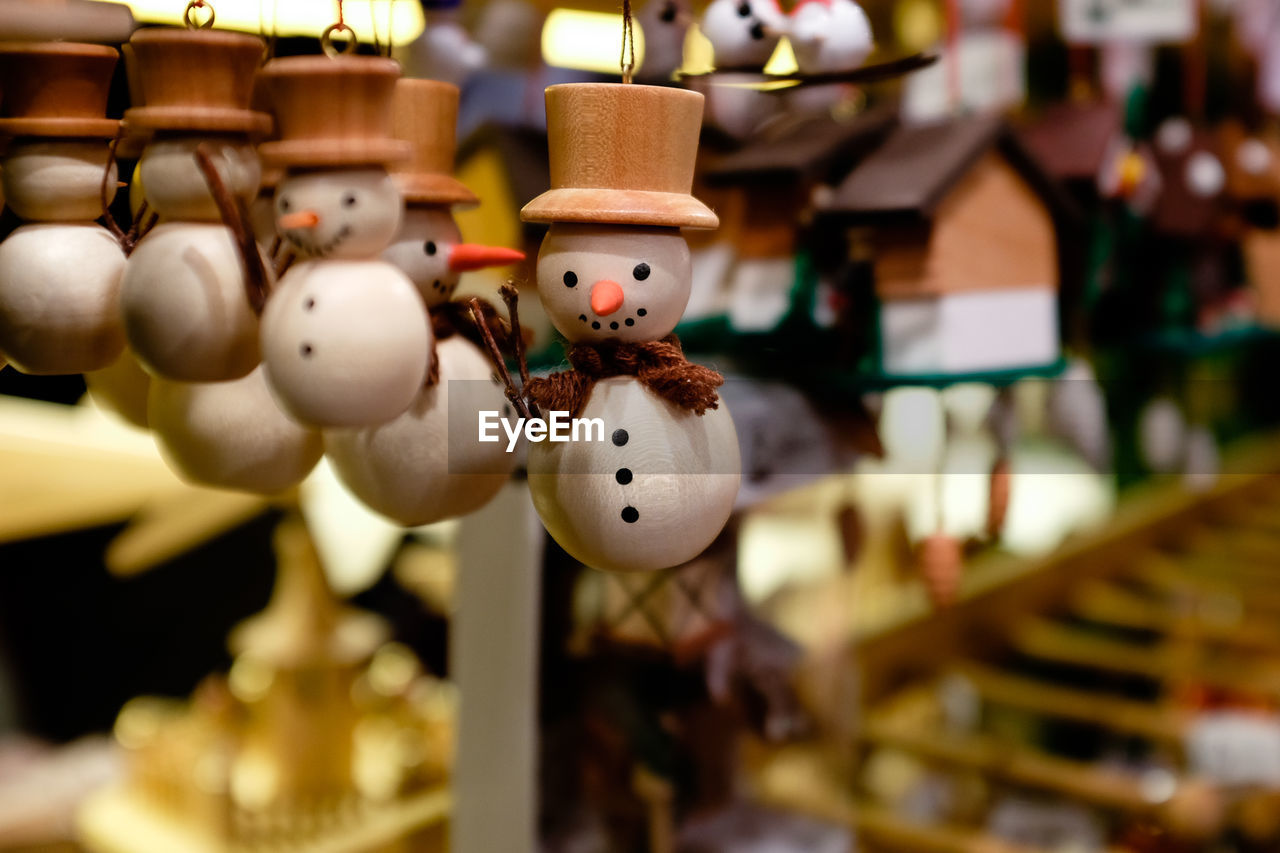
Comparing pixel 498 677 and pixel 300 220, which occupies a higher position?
pixel 300 220

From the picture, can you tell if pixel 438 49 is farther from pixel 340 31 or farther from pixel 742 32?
pixel 340 31

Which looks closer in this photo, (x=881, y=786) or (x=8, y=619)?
(x=8, y=619)

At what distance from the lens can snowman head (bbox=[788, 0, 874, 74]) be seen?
599 mm

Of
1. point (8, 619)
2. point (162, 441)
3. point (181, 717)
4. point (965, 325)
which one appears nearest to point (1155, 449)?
point (965, 325)

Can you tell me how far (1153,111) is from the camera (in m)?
1.55

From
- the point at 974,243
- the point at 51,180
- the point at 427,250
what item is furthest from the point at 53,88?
the point at 974,243

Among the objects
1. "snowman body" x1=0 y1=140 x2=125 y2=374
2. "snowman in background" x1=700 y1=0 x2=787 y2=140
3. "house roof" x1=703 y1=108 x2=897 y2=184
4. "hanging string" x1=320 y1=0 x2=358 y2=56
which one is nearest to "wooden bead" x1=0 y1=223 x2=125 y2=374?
"snowman body" x1=0 y1=140 x2=125 y2=374

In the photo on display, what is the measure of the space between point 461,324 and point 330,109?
114mm

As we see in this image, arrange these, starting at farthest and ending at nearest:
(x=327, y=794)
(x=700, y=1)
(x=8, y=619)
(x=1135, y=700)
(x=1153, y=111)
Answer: (x=1135, y=700) < (x=1153, y=111) < (x=8, y=619) < (x=327, y=794) < (x=700, y=1)

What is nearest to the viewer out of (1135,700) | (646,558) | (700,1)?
(646,558)

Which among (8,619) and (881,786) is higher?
(8,619)

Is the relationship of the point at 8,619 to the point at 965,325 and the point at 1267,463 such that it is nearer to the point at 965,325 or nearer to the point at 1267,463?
the point at 965,325

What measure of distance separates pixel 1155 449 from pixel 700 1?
933 millimetres

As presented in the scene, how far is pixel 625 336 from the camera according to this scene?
0.38 m
